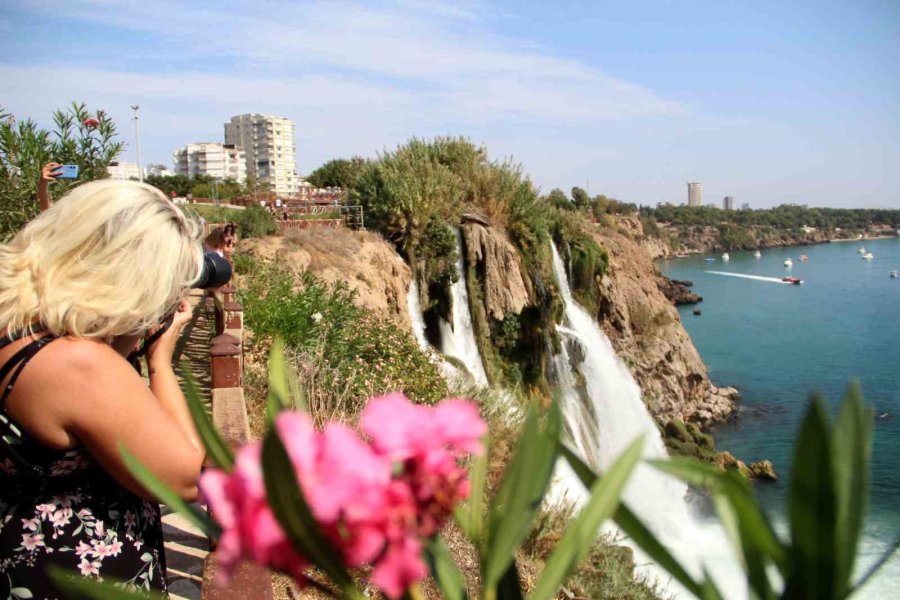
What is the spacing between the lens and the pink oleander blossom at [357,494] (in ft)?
1.39

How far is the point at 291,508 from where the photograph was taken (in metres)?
0.42

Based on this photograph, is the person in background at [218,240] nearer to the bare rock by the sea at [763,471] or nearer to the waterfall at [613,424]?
the waterfall at [613,424]

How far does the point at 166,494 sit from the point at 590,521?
31 cm

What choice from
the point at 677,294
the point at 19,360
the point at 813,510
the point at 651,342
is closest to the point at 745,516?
the point at 813,510

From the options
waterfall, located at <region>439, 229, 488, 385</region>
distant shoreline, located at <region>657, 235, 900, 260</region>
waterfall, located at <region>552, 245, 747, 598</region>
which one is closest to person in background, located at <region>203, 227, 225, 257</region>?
waterfall, located at <region>439, 229, 488, 385</region>

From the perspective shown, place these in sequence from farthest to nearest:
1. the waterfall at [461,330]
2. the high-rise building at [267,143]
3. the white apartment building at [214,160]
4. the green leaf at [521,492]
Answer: the high-rise building at [267,143] → the white apartment building at [214,160] → the waterfall at [461,330] → the green leaf at [521,492]

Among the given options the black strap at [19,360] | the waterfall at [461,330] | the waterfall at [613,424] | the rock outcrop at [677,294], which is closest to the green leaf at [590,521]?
the black strap at [19,360]

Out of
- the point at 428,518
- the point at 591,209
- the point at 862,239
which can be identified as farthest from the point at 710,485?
the point at 862,239

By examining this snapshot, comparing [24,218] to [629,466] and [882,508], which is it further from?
[882,508]

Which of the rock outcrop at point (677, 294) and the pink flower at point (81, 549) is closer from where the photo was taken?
the pink flower at point (81, 549)

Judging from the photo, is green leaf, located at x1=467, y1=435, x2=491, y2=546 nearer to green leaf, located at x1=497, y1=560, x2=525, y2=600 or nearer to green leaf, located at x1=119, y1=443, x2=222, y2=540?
green leaf, located at x1=497, y1=560, x2=525, y2=600

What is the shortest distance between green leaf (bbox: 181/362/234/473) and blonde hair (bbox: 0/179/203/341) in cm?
92

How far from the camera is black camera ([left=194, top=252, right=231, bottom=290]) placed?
185 cm

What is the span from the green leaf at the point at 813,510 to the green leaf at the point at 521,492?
0.17 meters
